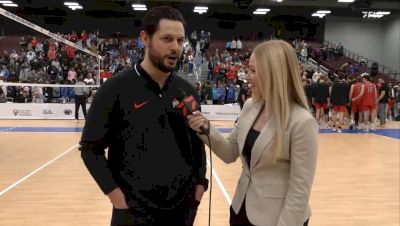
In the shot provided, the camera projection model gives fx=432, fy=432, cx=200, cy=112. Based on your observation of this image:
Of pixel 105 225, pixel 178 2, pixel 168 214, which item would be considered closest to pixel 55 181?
pixel 105 225

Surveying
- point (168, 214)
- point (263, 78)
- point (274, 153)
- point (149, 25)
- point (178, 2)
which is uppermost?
point (178, 2)

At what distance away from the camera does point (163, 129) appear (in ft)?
6.77

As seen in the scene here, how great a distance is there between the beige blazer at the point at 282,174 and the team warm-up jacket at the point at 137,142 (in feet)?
0.79

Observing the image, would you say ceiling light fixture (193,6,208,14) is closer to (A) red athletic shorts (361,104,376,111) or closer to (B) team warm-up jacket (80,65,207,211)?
(A) red athletic shorts (361,104,376,111)

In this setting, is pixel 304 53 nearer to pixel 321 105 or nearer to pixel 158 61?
pixel 321 105

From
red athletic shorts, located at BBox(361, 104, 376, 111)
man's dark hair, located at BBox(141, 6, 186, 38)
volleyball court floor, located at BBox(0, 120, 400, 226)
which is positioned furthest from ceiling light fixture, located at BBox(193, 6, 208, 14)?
man's dark hair, located at BBox(141, 6, 186, 38)

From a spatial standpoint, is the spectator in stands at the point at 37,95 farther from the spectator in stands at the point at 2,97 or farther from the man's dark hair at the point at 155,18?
the man's dark hair at the point at 155,18

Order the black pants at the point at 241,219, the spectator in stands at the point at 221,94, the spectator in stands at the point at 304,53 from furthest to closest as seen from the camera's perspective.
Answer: the spectator in stands at the point at 304,53 < the spectator in stands at the point at 221,94 < the black pants at the point at 241,219

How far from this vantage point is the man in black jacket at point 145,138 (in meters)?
2.01

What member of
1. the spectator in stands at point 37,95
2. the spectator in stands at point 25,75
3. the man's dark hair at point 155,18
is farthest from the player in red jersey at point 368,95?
the spectator in stands at point 25,75

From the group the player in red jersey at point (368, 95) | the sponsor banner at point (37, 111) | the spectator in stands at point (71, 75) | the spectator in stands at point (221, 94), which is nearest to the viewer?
the player in red jersey at point (368, 95)

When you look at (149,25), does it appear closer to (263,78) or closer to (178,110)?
(178,110)

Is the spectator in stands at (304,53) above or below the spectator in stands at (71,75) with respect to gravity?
above

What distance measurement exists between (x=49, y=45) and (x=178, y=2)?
962 cm
